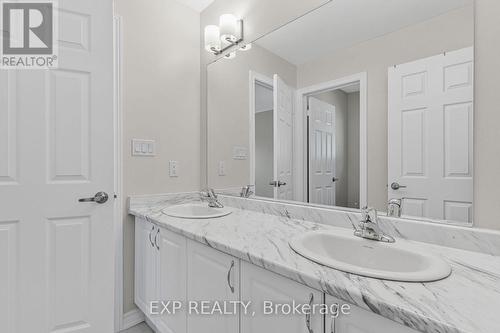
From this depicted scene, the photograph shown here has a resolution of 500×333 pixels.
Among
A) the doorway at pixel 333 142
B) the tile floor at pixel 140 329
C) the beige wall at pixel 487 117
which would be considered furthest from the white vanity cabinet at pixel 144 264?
the beige wall at pixel 487 117

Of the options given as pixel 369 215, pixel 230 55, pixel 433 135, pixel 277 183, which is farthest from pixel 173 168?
pixel 433 135

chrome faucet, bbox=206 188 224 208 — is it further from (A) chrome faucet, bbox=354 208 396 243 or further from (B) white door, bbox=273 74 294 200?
(A) chrome faucet, bbox=354 208 396 243

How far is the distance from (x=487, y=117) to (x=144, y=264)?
1.95m

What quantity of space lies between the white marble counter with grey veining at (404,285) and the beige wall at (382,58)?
1.29 feet

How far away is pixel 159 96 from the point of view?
6.56 ft

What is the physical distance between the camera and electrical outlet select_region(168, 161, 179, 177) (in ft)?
6.73

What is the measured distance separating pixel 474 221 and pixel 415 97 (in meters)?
0.53

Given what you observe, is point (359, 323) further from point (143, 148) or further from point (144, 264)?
point (143, 148)

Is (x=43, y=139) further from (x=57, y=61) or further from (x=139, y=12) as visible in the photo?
(x=139, y=12)

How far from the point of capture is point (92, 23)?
150cm

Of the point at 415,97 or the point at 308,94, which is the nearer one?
the point at 415,97

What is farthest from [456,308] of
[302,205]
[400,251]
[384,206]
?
[302,205]

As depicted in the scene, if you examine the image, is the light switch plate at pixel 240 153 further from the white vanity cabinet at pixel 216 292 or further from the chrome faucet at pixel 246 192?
the white vanity cabinet at pixel 216 292

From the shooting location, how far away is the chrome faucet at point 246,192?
6.20 feet
